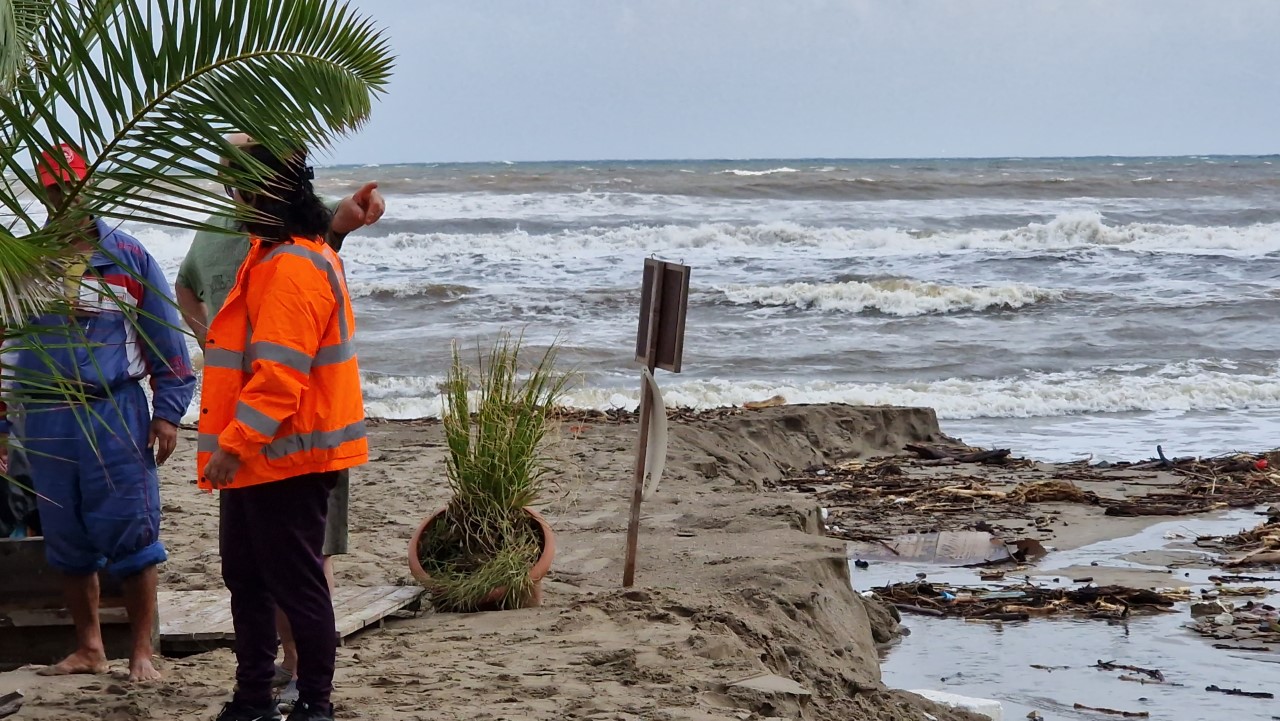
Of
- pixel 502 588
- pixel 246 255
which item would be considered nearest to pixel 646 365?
pixel 502 588

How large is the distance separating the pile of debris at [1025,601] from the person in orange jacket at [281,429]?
3.92m

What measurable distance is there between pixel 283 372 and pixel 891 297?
18.5 meters

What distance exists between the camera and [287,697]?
174 inches

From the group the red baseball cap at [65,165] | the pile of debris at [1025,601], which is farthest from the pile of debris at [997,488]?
the red baseball cap at [65,165]

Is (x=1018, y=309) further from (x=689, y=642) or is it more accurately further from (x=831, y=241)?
(x=689, y=642)

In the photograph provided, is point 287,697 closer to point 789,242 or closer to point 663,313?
point 663,313

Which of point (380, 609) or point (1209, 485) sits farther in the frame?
point (1209, 485)

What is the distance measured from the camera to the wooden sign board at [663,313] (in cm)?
606

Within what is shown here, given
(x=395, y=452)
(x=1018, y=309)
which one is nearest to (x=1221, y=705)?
(x=395, y=452)

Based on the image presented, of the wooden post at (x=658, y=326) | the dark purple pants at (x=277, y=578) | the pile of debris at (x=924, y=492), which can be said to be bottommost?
the pile of debris at (x=924, y=492)

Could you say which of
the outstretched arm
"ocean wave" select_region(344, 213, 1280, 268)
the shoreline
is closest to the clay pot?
the shoreline

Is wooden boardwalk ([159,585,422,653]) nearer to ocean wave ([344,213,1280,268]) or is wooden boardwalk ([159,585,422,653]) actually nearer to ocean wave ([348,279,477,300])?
ocean wave ([348,279,477,300])

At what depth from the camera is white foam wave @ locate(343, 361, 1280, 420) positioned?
13672 millimetres

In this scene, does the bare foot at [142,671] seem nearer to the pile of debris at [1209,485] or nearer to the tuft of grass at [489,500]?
the tuft of grass at [489,500]
